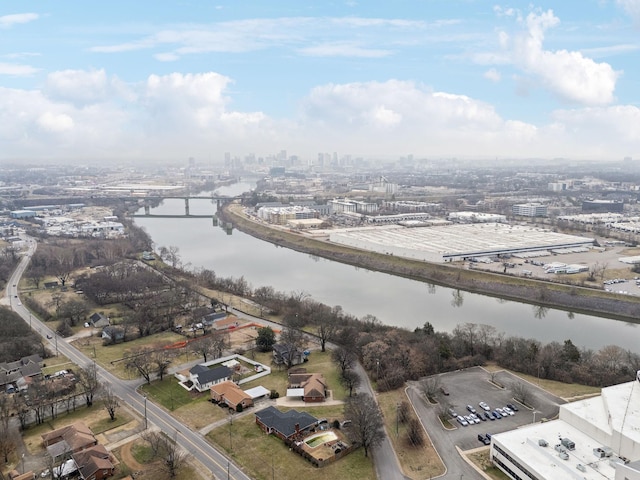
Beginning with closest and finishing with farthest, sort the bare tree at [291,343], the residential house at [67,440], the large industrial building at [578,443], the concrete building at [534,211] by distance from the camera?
the large industrial building at [578,443] → the residential house at [67,440] → the bare tree at [291,343] → the concrete building at [534,211]

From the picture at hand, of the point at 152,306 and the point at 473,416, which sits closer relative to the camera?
the point at 473,416

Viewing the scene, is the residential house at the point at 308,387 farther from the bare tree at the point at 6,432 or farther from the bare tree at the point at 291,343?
the bare tree at the point at 6,432

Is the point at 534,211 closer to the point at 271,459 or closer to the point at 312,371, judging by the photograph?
the point at 312,371

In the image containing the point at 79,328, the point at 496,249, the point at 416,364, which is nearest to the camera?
the point at 416,364

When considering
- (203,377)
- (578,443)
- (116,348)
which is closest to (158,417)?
(203,377)

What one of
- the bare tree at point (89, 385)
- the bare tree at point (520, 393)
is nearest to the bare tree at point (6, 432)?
the bare tree at point (89, 385)

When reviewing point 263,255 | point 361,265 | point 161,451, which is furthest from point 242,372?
point 263,255

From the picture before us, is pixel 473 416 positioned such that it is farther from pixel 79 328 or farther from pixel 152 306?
pixel 79 328
